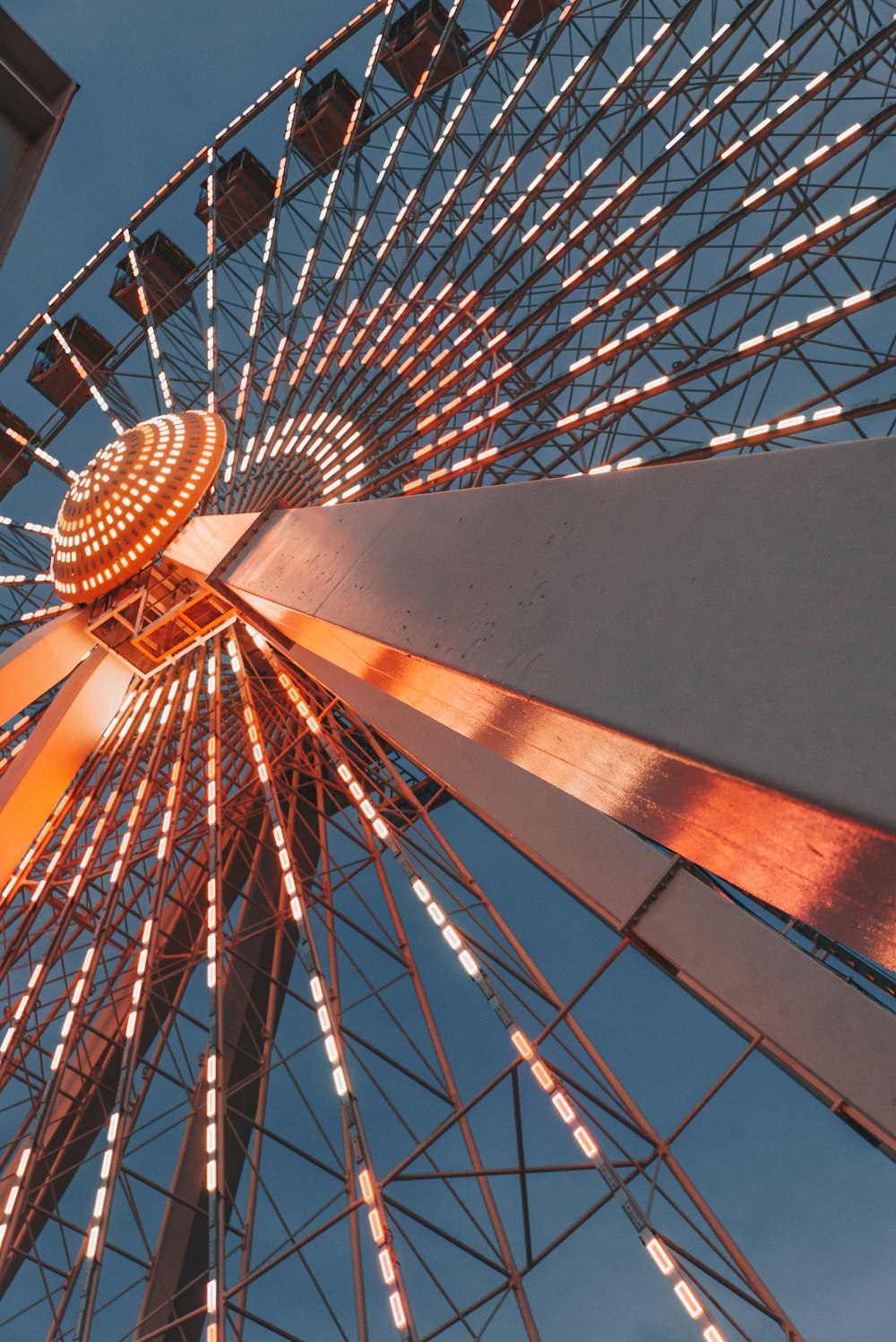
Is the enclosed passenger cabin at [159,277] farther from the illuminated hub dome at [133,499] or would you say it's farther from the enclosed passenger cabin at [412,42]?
the illuminated hub dome at [133,499]

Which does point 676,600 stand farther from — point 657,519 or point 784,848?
point 784,848

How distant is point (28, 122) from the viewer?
3662 millimetres

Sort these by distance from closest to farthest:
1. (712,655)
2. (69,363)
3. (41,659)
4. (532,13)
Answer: (712,655)
(41,659)
(532,13)
(69,363)

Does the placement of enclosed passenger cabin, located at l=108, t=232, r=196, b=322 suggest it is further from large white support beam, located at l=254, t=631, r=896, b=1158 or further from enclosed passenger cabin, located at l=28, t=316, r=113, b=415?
large white support beam, located at l=254, t=631, r=896, b=1158

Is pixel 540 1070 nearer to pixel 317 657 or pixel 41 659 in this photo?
pixel 317 657

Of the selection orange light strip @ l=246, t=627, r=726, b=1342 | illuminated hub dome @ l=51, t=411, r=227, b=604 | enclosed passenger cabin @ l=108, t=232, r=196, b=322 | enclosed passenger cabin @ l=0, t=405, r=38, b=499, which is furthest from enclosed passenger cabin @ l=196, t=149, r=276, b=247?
orange light strip @ l=246, t=627, r=726, b=1342

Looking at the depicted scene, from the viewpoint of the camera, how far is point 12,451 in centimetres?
1981

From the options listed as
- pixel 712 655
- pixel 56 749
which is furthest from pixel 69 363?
pixel 712 655

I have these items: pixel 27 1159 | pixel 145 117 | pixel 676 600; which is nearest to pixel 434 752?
pixel 676 600

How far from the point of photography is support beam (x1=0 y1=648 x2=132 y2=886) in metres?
10.8

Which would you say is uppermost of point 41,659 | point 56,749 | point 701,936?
point 701,936

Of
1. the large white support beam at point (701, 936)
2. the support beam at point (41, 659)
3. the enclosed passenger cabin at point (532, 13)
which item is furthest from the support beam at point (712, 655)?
the enclosed passenger cabin at point (532, 13)

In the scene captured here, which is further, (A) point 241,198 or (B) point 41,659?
(A) point 241,198

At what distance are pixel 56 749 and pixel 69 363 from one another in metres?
10.6
